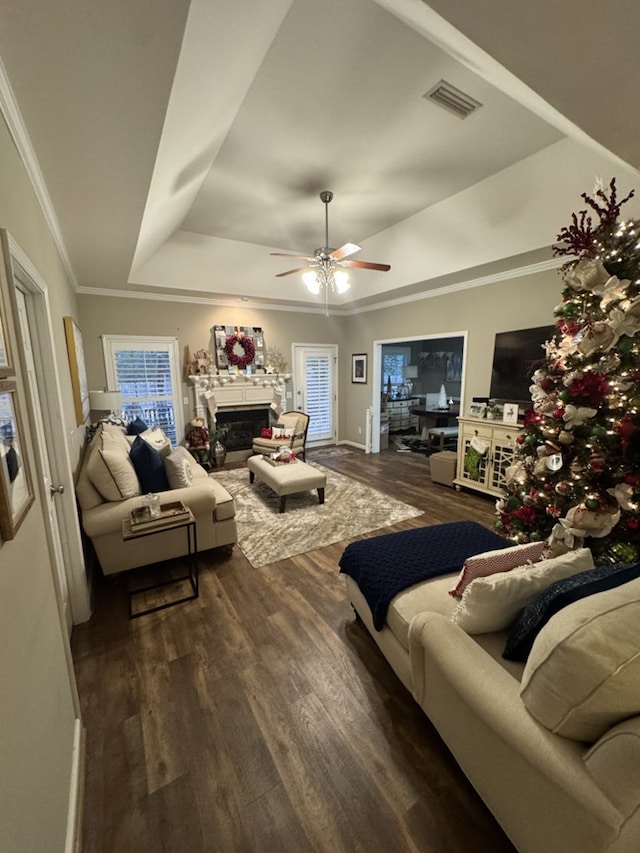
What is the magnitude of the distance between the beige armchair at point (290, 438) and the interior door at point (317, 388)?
1054mm

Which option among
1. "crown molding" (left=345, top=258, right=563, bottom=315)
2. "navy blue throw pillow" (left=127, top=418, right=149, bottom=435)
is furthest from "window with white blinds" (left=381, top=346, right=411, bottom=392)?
"navy blue throw pillow" (left=127, top=418, right=149, bottom=435)

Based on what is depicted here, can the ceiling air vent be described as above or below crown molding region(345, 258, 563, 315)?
above

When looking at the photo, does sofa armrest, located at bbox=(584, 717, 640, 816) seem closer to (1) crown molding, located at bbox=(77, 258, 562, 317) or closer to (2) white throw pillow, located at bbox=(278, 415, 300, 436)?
(1) crown molding, located at bbox=(77, 258, 562, 317)

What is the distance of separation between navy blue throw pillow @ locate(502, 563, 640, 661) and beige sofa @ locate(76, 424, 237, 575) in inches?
83.9

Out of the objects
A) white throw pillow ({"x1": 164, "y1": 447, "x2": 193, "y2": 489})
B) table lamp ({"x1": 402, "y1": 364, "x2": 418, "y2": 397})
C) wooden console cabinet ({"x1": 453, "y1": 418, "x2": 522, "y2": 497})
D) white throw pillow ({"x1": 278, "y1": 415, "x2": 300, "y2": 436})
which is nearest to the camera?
white throw pillow ({"x1": 164, "y1": 447, "x2": 193, "y2": 489})

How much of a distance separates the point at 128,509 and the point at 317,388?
4837 mm

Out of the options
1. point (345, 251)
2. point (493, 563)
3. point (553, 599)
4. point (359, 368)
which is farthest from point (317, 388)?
point (553, 599)

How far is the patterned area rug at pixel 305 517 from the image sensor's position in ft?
10.3

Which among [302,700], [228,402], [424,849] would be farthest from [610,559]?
[228,402]

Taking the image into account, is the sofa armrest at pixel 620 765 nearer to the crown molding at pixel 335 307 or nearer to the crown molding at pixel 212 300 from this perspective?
the crown molding at pixel 335 307

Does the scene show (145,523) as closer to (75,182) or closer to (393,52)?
(75,182)

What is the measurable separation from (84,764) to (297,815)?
911 mm

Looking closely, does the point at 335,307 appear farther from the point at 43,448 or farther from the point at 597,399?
the point at 43,448

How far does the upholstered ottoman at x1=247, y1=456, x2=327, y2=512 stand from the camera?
148 inches
